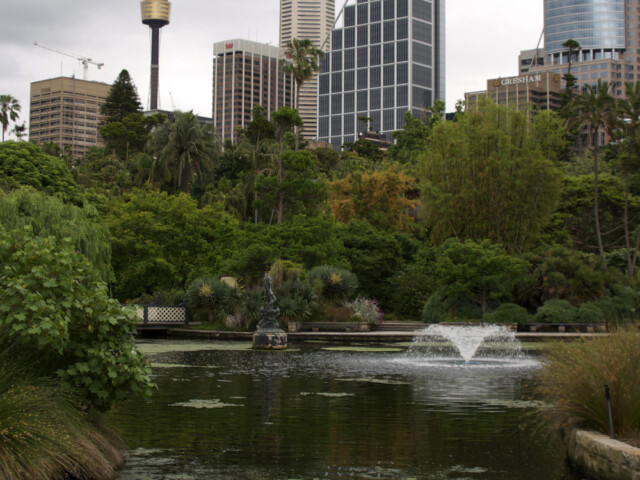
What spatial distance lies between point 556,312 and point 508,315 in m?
2.43

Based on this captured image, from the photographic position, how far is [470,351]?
26.9 m

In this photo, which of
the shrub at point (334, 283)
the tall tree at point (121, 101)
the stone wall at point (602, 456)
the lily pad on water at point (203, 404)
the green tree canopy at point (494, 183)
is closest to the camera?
the stone wall at point (602, 456)

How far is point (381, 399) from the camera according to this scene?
52.9ft

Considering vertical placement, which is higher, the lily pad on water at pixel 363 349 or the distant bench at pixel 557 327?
the distant bench at pixel 557 327

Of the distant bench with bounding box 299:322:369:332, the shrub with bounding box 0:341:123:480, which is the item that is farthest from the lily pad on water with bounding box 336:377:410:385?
the distant bench with bounding box 299:322:369:332

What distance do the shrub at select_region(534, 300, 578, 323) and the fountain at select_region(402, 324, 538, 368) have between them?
4201mm

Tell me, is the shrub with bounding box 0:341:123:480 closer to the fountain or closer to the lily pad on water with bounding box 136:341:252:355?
the fountain

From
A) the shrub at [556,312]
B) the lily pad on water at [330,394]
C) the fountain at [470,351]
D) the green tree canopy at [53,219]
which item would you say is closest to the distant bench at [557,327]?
Result: the shrub at [556,312]

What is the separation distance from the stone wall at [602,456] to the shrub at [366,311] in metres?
30.3

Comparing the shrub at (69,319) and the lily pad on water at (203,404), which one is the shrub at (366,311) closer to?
the lily pad on water at (203,404)

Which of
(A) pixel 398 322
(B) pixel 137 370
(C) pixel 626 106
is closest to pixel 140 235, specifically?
(A) pixel 398 322

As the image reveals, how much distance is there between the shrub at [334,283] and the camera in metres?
41.6

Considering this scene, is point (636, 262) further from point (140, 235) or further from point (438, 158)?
point (140, 235)

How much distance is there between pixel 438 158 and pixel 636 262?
15.9 m
